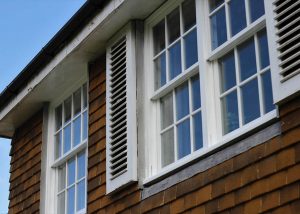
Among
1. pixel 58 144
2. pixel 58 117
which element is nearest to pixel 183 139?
pixel 58 144

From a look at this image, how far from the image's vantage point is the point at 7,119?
10750 millimetres

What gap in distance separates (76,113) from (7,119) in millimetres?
1566

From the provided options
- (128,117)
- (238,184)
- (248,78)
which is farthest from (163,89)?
(238,184)

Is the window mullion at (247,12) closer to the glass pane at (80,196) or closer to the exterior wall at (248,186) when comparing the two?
the exterior wall at (248,186)

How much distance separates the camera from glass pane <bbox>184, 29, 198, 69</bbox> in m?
7.39

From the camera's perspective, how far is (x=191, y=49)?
748 cm

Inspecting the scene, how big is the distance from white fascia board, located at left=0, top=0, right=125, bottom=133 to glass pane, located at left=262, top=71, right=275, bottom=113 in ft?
7.61

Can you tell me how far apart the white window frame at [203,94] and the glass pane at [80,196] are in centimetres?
161

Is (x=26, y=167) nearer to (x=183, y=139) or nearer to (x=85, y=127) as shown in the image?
(x=85, y=127)

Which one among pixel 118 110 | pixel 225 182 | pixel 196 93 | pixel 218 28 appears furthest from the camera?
pixel 118 110

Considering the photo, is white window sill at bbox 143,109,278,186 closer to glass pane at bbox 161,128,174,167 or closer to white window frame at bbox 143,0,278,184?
white window frame at bbox 143,0,278,184

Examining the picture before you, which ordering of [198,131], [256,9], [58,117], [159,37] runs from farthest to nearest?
[58,117]
[159,37]
[198,131]
[256,9]

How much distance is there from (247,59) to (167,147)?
4.64ft

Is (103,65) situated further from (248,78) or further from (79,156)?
(248,78)
